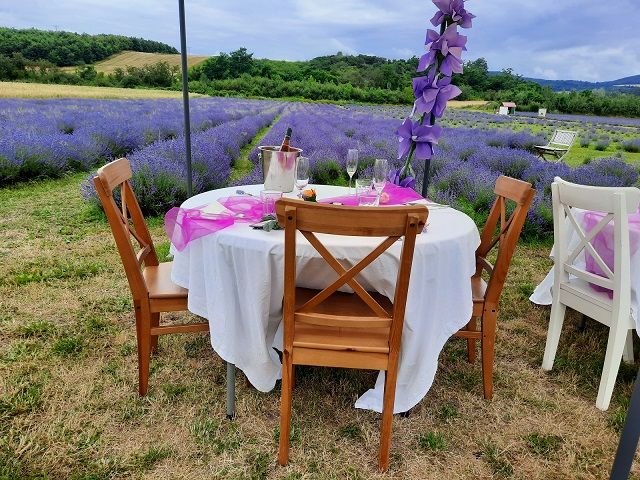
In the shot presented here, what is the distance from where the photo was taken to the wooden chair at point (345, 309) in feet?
4.11

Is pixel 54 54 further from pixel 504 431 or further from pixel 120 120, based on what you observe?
pixel 504 431

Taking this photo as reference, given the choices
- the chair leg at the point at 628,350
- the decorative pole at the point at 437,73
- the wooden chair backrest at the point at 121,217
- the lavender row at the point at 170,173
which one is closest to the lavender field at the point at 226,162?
the lavender row at the point at 170,173

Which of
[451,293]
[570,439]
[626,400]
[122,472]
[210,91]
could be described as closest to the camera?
[122,472]

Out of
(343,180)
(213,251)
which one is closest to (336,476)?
(213,251)

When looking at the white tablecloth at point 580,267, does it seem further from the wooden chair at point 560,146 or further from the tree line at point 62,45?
the tree line at point 62,45

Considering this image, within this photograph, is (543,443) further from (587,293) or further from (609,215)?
(609,215)

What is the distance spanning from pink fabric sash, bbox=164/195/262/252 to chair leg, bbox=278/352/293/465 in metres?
0.55

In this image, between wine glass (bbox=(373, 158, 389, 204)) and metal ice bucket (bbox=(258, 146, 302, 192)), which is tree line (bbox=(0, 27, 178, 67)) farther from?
wine glass (bbox=(373, 158, 389, 204))

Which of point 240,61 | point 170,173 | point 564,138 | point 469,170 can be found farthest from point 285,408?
point 240,61

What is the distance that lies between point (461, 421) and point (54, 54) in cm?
4652

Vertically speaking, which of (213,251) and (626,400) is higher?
(213,251)

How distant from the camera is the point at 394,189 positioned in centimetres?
223

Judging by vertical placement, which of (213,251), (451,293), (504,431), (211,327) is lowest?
(504,431)

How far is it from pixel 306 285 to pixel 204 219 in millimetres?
490
